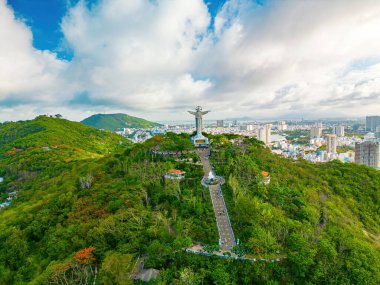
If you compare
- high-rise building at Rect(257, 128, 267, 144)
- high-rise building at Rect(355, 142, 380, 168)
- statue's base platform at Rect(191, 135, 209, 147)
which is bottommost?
high-rise building at Rect(355, 142, 380, 168)

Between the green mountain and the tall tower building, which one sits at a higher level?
the tall tower building

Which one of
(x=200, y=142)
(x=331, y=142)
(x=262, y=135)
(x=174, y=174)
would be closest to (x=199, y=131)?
(x=200, y=142)

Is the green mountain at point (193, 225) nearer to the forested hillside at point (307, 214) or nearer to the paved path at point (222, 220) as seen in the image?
the forested hillside at point (307, 214)

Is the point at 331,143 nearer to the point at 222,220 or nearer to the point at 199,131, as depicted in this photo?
the point at 199,131

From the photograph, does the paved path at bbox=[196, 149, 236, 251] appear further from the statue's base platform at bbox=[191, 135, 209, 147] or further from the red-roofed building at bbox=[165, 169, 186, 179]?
the statue's base platform at bbox=[191, 135, 209, 147]

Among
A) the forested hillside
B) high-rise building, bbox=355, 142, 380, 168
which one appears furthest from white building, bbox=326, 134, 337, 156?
the forested hillside

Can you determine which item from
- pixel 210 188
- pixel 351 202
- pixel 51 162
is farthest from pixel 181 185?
pixel 51 162

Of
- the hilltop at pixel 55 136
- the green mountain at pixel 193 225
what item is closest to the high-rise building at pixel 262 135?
the hilltop at pixel 55 136

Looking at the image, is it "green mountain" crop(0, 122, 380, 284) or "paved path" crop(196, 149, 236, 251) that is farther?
"paved path" crop(196, 149, 236, 251)
